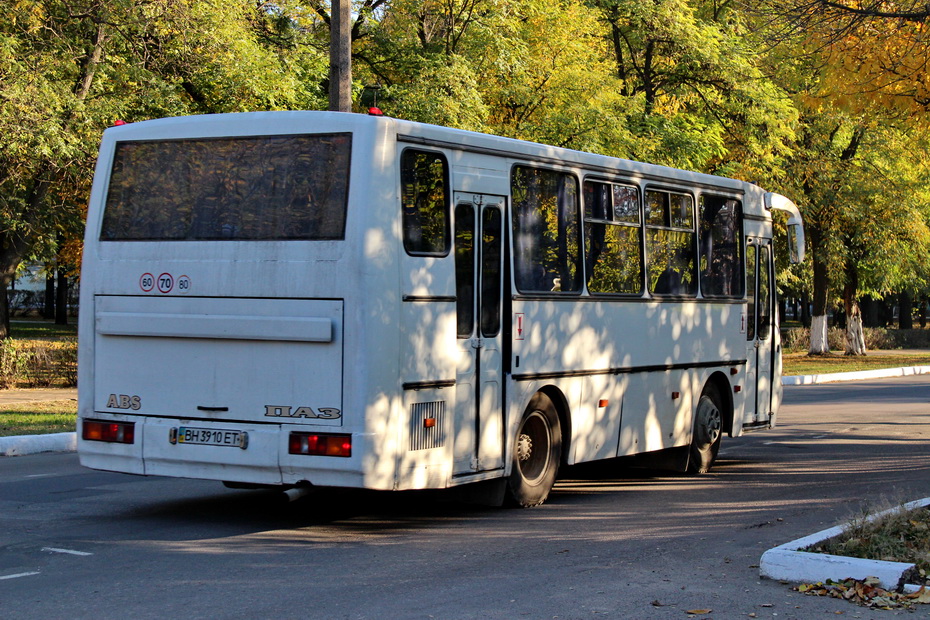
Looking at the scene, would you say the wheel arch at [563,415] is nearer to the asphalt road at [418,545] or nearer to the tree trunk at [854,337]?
the asphalt road at [418,545]

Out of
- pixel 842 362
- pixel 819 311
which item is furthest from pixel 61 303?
pixel 842 362

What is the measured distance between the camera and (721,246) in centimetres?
Answer: 1351

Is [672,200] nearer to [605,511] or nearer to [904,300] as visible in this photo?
[605,511]

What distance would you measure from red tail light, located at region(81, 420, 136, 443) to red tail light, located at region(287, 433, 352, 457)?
4.85 ft

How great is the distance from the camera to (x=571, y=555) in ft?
26.8

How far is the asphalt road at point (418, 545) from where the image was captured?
6.63 m

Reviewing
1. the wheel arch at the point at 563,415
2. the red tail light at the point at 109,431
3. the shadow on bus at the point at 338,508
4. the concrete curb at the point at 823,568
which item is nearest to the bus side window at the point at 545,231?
the wheel arch at the point at 563,415

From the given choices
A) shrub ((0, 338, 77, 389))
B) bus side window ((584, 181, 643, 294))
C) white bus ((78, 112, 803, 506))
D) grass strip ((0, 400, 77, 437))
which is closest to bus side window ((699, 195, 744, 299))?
bus side window ((584, 181, 643, 294))

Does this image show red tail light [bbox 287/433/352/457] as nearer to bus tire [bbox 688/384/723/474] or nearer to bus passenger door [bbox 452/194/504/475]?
bus passenger door [bbox 452/194/504/475]

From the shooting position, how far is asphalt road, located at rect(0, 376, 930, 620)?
261 inches

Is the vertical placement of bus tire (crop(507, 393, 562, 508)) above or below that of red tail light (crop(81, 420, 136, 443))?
below

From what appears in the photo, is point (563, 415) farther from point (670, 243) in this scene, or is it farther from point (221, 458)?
point (221, 458)

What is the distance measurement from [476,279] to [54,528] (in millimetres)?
3816

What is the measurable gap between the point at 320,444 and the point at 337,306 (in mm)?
1001
